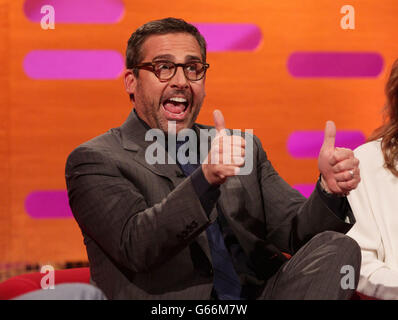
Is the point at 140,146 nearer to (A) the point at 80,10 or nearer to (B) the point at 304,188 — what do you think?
(A) the point at 80,10

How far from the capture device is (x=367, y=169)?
5.64ft

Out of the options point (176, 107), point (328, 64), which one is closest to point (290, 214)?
point (176, 107)

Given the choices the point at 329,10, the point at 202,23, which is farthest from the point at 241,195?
the point at 329,10

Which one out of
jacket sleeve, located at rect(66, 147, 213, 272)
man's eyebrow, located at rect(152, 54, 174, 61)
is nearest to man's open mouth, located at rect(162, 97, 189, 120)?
man's eyebrow, located at rect(152, 54, 174, 61)

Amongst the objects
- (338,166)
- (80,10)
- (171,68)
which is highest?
(80,10)

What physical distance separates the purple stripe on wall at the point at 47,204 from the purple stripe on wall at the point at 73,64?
59cm

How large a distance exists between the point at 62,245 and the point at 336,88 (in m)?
1.67

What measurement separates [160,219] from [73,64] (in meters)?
1.72

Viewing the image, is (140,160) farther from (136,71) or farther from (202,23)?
(202,23)

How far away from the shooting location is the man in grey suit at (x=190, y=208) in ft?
3.85

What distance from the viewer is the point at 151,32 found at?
157 centimetres

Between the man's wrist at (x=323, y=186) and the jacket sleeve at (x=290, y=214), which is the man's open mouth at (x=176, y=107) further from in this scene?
the man's wrist at (x=323, y=186)
